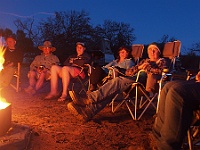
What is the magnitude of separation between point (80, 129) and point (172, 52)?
79.4 inches

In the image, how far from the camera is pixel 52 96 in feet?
15.9

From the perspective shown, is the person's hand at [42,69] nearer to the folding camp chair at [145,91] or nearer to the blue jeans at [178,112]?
the folding camp chair at [145,91]

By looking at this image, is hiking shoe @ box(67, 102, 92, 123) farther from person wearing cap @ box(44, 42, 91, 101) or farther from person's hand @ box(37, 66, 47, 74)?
person's hand @ box(37, 66, 47, 74)

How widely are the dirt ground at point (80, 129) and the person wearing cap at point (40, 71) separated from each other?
3.62 feet

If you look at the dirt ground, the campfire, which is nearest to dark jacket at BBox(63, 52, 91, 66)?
the dirt ground

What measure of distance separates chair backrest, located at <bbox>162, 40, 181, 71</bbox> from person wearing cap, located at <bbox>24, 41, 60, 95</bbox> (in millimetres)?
2180

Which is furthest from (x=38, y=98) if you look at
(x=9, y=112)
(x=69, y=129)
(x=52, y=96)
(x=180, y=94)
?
(x=180, y=94)

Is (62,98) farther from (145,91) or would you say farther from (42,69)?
(145,91)

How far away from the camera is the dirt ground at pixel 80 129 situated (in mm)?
2537

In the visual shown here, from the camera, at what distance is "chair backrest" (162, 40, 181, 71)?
4098 mm

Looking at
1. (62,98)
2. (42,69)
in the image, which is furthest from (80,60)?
→ (42,69)

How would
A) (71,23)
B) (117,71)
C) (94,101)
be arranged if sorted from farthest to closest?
(71,23), (117,71), (94,101)

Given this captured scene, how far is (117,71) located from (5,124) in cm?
199

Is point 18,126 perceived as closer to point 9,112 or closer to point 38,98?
point 9,112
